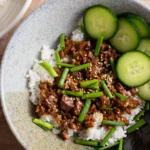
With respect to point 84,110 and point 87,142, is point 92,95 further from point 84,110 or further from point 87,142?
point 87,142

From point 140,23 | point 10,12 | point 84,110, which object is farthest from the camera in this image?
point 10,12

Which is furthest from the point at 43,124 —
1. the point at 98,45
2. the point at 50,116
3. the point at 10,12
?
the point at 10,12

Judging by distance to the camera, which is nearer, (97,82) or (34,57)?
(97,82)

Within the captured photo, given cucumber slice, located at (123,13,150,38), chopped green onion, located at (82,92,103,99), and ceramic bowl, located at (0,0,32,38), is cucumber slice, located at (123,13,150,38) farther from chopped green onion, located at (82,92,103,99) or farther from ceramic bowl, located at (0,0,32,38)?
ceramic bowl, located at (0,0,32,38)

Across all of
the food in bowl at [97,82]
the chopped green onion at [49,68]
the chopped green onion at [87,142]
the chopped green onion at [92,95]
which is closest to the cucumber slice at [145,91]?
the food in bowl at [97,82]

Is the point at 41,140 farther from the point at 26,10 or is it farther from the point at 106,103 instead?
the point at 26,10

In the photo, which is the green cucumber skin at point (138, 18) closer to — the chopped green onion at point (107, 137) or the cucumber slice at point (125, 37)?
the cucumber slice at point (125, 37)

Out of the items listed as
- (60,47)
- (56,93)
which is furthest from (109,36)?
(56,93)
